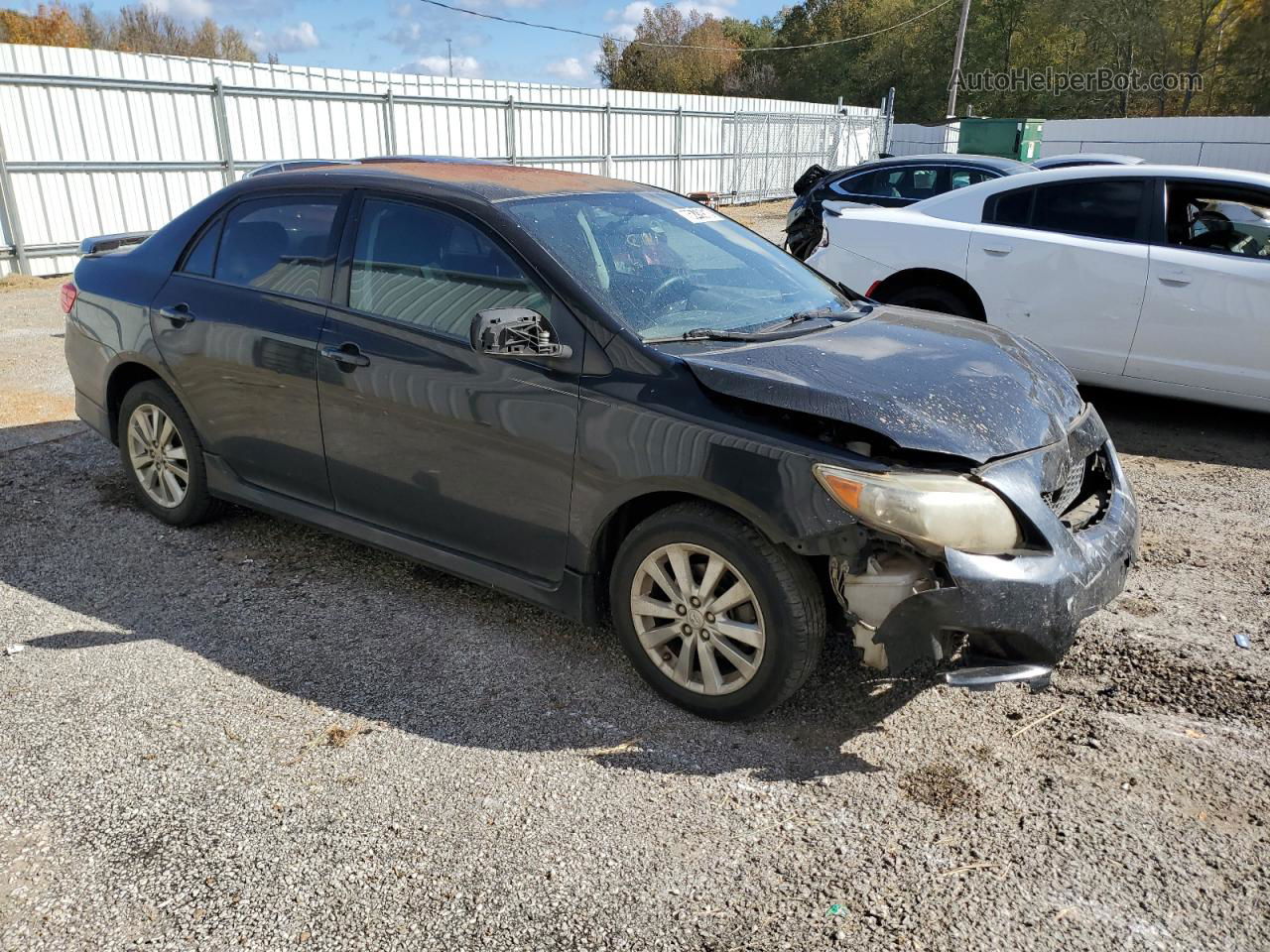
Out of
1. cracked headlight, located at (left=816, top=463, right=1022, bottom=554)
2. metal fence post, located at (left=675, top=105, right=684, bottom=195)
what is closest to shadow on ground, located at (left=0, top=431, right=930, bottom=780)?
cracked headlight, located at (left=816, top=463, right=1022, bottom=554)

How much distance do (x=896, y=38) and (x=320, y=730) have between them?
61285 millimetres

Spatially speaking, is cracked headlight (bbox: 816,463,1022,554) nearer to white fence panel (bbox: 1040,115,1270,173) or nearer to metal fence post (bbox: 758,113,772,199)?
metal fence post (bbox: 758,113,772,199)

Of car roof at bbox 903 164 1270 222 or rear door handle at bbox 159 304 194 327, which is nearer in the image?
rear door handle at bbox 159 304 194 327

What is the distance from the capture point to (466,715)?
3281mm

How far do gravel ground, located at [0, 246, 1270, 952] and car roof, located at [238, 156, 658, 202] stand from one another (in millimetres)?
1664

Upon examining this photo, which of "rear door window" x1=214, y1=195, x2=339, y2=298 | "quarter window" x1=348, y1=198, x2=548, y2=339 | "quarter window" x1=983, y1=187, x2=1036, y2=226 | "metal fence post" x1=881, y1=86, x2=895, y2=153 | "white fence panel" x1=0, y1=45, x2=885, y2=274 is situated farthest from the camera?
"metal fence post" x1=881, y1=86, x2=895, y2=153

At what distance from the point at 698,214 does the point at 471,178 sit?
1000 mm

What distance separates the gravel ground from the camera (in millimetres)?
2418

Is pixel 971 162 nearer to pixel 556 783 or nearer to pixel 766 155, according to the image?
pixel 556 783

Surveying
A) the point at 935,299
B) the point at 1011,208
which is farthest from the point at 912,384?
the point at 1011,208

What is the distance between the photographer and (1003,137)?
902 inches

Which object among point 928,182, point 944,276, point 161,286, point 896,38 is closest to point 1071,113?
point 896,38

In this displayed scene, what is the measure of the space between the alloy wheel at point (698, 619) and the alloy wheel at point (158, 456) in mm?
2572

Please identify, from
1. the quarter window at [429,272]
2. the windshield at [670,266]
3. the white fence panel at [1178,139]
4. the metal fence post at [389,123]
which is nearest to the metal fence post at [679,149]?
the metal fence post at [389,123]
